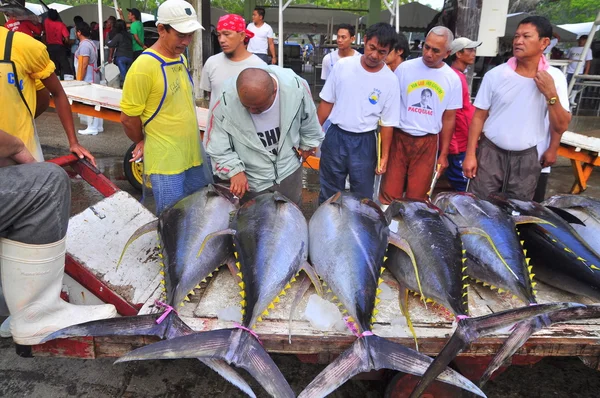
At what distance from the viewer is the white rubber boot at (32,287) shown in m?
1.71

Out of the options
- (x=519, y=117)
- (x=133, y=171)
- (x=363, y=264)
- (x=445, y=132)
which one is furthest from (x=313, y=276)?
(x=133, y=171)

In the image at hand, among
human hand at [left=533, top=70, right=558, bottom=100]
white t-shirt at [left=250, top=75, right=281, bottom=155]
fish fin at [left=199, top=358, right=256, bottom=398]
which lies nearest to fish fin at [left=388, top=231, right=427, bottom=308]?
fish fin at [left=199, top=358, right=256, bottom=398]

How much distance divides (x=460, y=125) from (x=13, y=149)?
3618 mm

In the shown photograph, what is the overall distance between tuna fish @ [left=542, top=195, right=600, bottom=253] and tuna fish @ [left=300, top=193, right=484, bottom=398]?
1.22 metres

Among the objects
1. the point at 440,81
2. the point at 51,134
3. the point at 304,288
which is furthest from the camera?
the point at 51,134

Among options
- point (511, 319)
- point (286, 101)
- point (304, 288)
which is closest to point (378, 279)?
point (304, 288)

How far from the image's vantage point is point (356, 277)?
1948mm

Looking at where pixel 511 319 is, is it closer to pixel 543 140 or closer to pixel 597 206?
pixel 597 206

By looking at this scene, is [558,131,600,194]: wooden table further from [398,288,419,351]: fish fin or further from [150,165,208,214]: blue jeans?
[150,165,208,214]: blue jeans

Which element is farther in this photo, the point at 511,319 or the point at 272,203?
the point at 272,203

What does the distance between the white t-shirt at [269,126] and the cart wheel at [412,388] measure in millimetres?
1555

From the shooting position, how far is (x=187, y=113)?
284cm

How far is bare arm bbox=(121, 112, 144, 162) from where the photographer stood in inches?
105

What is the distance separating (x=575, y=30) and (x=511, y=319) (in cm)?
2087
